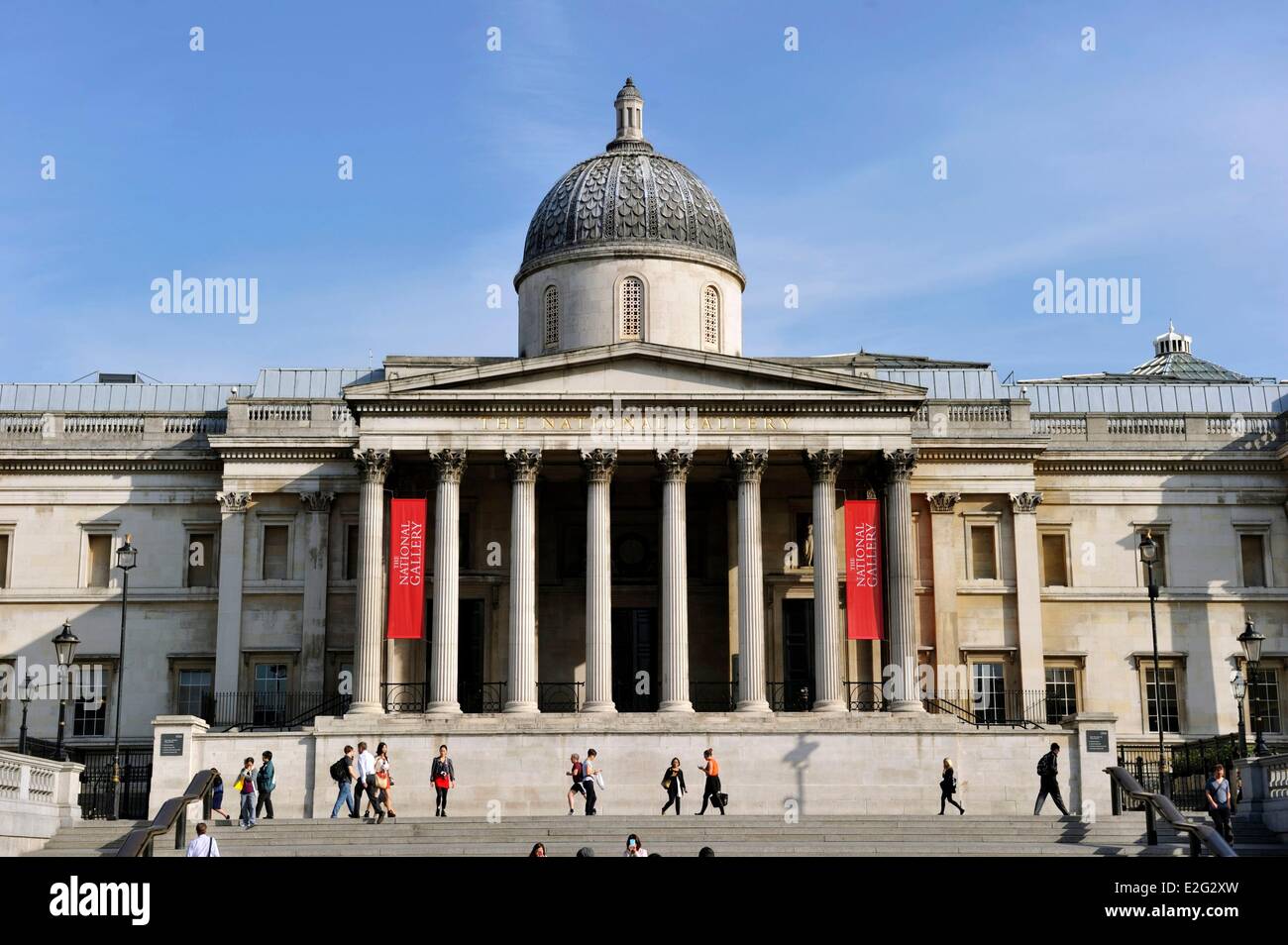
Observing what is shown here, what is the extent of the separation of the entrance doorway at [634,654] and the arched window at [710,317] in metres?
8.28

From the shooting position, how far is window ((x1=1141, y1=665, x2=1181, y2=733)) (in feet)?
158

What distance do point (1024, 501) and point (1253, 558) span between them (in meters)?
8.18

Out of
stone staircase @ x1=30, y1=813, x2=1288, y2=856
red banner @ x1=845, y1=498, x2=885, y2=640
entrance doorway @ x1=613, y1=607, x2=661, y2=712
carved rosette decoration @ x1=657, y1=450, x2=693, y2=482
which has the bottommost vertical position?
stone staircase @ x1=30, y1=813, x2=1288, y2=856

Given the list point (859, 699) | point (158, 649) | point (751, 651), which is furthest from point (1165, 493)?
point (158, 649)

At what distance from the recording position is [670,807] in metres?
39.3

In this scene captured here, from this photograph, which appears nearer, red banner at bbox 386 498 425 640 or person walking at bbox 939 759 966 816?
person walking at bbox 939 759 966 816

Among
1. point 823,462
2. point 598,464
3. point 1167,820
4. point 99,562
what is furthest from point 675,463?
point 99,562

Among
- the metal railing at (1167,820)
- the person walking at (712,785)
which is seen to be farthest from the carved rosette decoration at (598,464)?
the metal railing at (1167,820)

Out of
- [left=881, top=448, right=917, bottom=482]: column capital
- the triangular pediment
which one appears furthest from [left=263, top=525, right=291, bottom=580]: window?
[left=881, top=448, right=917, bottom=482]: column capital

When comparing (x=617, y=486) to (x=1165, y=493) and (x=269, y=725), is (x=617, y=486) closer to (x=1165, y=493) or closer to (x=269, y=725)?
(x=269, y=725)

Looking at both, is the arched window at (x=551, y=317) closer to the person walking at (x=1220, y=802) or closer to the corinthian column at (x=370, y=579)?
the corinthian column at (x=370, y=579)

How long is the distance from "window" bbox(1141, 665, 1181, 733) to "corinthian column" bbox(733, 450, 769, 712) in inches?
524

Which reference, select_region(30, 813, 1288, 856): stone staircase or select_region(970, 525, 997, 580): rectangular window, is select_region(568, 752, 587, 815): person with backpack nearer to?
select_region(30, 813, 1288, 856): stone staircase

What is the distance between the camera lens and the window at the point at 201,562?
4953cm
